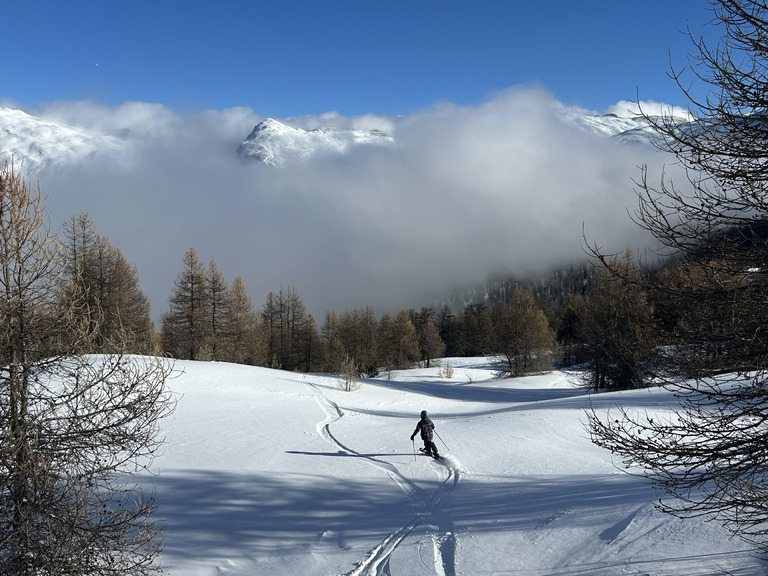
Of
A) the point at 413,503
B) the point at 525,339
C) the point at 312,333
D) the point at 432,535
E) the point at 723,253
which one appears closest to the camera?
the point at 723,253

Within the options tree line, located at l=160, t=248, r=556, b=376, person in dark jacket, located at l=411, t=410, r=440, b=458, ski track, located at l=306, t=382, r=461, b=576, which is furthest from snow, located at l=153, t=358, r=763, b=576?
tree line, located at l=160, t=248, r=556, b=376

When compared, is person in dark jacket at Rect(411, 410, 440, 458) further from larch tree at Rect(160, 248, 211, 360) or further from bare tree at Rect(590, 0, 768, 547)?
larch tree at Rect(160, 248, 211, 360)

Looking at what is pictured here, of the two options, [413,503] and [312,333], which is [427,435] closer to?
[413,503]

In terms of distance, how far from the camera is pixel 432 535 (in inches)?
347

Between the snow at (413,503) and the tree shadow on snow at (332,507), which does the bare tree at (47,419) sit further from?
the tree shadow on snow at (332,507)

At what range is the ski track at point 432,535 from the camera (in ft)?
25.7

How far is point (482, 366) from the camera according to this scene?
5859 centimetres

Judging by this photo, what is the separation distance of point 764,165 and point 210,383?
25510mm

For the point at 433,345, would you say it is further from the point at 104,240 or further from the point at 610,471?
the point at 610,471

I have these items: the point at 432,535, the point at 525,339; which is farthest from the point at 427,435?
the point at 525,339

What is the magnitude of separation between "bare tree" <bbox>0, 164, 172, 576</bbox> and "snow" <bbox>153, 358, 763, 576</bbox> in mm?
1167

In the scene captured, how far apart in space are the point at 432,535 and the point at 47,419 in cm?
642

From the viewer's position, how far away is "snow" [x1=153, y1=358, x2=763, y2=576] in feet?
24.7

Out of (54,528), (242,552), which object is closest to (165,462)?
(242,552)
